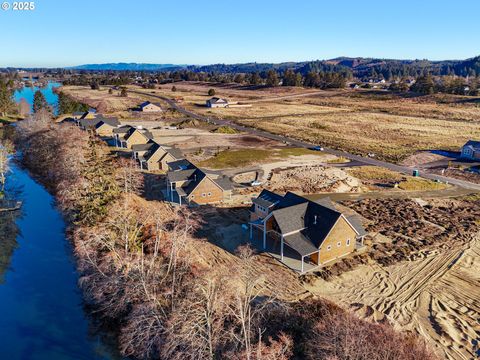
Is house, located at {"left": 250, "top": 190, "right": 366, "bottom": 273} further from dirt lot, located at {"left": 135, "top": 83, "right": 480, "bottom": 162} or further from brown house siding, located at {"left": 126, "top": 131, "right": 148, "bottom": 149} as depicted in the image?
brown house siding, located at {"left": 126, "top": 131, "right": 148, "bottom": 149}

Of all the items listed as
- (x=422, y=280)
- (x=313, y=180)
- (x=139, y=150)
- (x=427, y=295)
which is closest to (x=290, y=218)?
(x=422, y=280)

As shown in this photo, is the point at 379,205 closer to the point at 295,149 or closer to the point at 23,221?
the point at 295,149

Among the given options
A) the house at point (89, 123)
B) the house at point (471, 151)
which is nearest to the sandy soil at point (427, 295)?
the house at point (471, 151)

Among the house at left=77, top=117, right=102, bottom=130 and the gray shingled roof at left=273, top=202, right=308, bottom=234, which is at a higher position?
the house at left=77, top=117, right=102, bottom=130

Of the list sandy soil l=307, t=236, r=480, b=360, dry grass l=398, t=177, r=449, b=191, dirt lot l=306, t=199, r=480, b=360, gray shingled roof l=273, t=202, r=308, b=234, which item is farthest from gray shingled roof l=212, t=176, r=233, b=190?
dry grass l=398, t=177, r=449, b=191

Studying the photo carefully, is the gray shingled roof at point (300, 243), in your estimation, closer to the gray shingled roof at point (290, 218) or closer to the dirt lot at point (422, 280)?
the gray shingled roof at point (290, 218)
